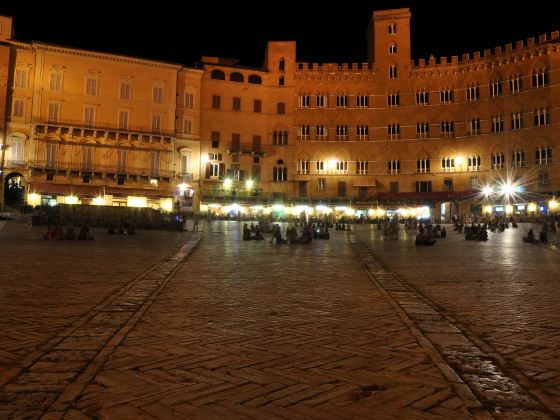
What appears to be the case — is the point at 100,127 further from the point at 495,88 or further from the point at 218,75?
the point at 495,88

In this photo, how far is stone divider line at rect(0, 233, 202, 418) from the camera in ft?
10.2

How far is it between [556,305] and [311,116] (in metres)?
51.0

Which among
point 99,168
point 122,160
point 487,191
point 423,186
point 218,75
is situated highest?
point 218,75

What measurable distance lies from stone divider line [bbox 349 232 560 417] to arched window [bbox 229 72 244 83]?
168 ft

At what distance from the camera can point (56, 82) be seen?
A: 4588 cm

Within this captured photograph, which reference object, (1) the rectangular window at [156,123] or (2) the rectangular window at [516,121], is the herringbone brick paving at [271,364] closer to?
(1) the rectangular window at [156,123]

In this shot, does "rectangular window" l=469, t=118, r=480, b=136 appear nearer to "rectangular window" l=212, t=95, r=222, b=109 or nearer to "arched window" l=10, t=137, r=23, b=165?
"rectangular window" l=212, t=95, r=222, b=109

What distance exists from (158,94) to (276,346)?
4933cm

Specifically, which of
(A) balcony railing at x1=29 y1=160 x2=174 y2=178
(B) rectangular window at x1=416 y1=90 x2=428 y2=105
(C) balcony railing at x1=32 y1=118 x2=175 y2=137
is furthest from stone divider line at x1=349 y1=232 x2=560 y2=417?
(B) rectangular window at x1=416 y1=90 x2=428 y2=105

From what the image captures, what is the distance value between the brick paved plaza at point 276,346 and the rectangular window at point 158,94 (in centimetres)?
4370

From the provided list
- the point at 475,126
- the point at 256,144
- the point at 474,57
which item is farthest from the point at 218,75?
the point at 475,126

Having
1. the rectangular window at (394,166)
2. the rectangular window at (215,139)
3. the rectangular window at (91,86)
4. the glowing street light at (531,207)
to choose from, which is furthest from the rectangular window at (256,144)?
the glowing street light at (531,207)

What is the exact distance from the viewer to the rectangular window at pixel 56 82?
150 feet

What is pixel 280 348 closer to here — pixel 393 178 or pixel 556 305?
pixel 556 305
